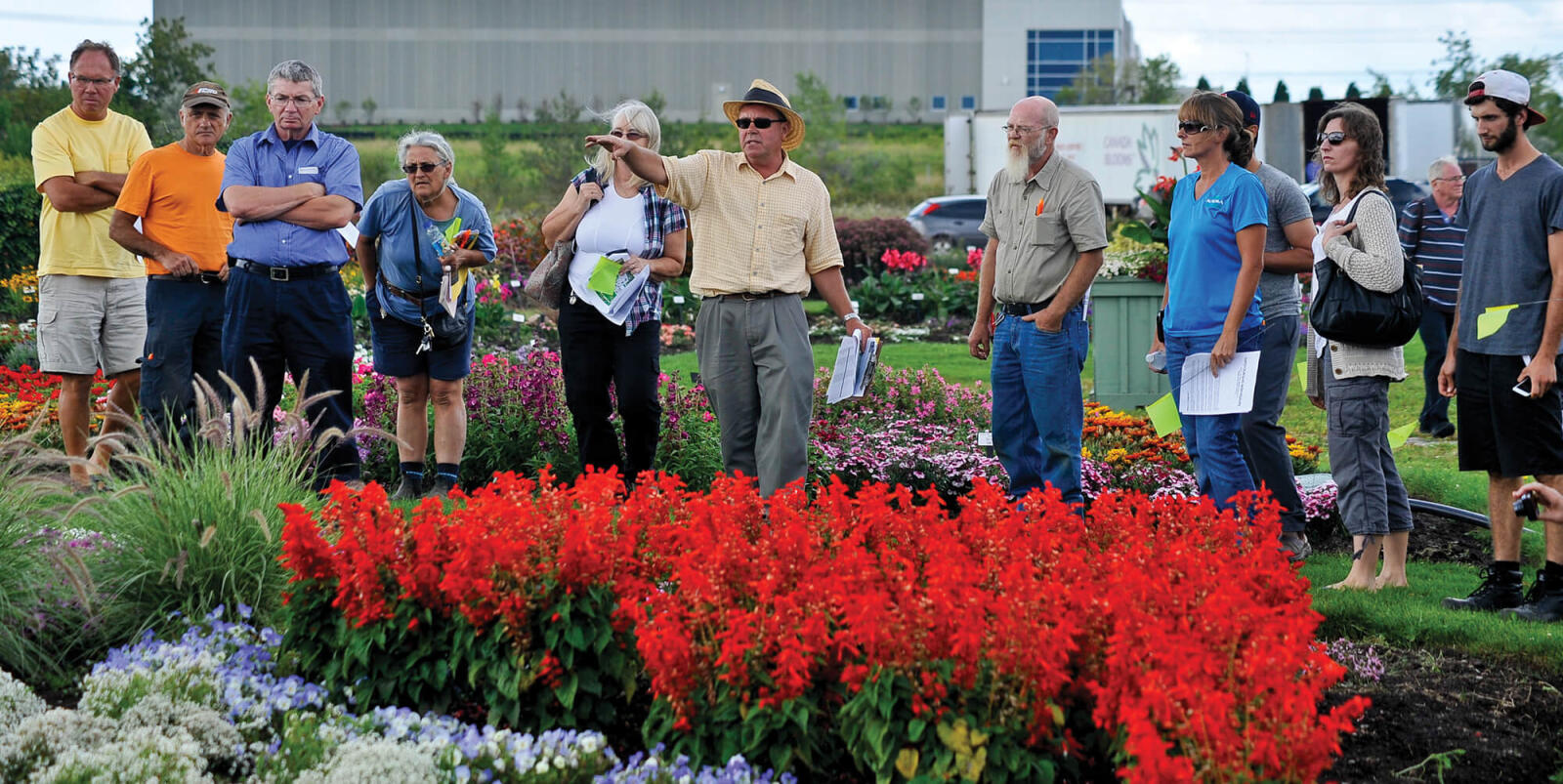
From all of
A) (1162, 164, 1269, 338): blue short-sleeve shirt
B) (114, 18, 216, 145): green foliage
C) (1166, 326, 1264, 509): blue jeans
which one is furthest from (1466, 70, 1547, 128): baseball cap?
(114, 18, 216, 145): green foliage

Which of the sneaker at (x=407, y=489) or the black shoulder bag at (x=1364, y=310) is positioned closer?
the black shoulder bag at (x=1364, y=310)

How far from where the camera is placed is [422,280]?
6762mm

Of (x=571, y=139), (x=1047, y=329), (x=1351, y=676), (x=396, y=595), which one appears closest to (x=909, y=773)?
(x=396, y=595)

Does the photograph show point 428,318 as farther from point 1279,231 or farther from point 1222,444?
point 1279,231

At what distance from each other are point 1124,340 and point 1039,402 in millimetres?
4521

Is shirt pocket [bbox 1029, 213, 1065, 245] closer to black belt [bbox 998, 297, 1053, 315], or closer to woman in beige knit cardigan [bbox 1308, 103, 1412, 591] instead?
black belt [bbox 998, 297, 1053, 315]

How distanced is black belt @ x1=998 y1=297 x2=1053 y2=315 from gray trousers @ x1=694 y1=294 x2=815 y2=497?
0.98 metres

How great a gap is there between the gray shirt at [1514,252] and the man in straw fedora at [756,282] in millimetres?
2455

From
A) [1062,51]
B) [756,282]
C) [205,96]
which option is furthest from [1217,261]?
[1062,51]

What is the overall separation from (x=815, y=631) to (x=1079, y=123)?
34.2 meters

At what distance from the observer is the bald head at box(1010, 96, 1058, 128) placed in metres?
6.02

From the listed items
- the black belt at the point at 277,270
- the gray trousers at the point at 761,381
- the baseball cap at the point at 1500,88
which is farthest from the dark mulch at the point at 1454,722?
the black belt at the point at 277,270

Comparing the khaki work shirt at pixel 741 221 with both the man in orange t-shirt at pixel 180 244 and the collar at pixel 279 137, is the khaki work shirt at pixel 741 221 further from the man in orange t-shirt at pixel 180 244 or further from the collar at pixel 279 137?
the man in orange t-shirt at pixel 180 244

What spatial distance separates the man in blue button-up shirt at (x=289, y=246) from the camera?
21.5ft
